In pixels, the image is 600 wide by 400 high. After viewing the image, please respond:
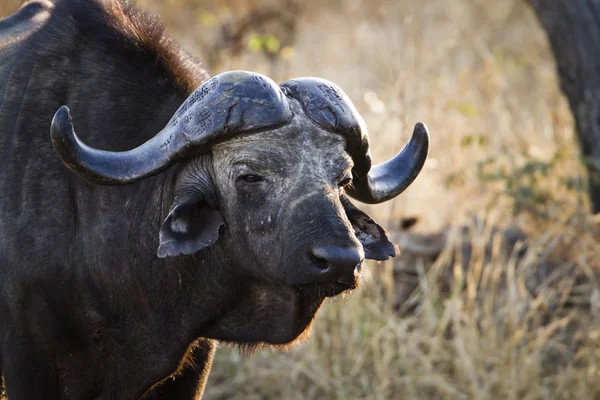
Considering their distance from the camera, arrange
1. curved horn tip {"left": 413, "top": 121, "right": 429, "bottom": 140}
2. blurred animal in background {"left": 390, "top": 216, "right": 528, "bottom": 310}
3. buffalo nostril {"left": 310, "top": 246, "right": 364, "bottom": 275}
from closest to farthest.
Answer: buffalo nostril {"left": 310, "top": 246, "right": 364, "bottom": 275}, curved horn tip {"left": 413, "top": 121, "right": 429, "bottom": 140}, blurred animal in background {"left": 390, "top": 216, "right": 528, "bottom": 310}

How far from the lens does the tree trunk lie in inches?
286

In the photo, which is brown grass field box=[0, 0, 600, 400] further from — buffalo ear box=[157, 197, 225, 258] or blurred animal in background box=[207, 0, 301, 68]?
buffalo ear box=[157, 197, 225, 258]

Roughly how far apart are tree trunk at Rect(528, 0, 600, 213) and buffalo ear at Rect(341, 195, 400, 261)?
3468mm

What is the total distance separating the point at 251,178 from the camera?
151 inches

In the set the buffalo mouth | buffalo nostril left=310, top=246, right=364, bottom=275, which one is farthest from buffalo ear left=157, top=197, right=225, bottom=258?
buffalo nostril left=310, top=246, right=364, bottom=275

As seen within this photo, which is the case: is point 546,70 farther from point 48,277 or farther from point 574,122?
point 48,277

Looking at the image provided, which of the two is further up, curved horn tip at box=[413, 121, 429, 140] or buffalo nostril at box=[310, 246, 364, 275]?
curved horn tip at box=[413, 121, 429, 140]

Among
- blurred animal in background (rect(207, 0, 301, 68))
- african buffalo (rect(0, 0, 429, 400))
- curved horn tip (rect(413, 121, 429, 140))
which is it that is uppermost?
curved horn tip (rect(413, 121, 429, 140))

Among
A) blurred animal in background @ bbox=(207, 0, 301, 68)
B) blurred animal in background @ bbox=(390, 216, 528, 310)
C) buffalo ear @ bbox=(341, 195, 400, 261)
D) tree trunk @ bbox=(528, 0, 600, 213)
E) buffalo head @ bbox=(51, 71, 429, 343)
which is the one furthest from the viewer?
blurred animal in background @ bbox=(207, 0, 301, 68)

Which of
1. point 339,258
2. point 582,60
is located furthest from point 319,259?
point 582,60

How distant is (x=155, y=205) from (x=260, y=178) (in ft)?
1.87

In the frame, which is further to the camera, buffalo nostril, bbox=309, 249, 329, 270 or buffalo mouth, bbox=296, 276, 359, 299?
buffalo mouth, bbox=296, 276, 359, 299

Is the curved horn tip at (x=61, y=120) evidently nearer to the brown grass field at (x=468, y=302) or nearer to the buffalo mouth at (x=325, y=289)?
the buffalo mouth at (x=325, y=289)

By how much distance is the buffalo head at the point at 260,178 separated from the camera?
3.62m
